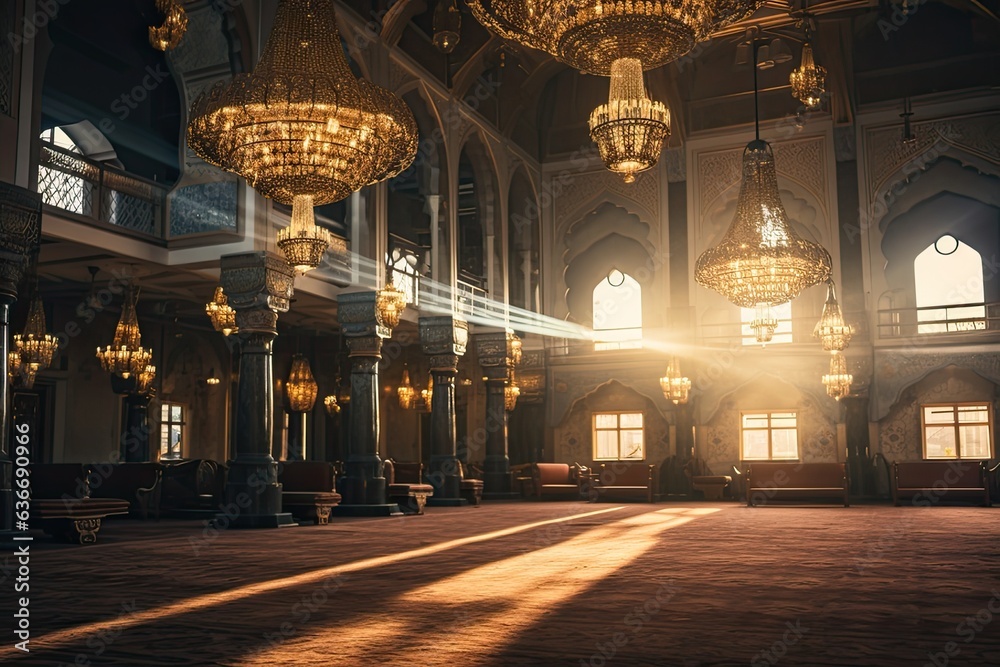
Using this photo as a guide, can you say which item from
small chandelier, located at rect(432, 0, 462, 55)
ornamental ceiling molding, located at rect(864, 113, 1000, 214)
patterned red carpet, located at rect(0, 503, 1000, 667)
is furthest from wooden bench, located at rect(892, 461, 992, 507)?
small chandelier, located at rect(432, 0, 462, 55)

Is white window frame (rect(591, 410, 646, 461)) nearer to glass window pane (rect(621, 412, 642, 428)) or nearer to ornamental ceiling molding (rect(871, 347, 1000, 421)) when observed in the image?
glass window pane (rect(621, 412, 642, 428))

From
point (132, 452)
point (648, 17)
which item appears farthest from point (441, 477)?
point (648, 17)

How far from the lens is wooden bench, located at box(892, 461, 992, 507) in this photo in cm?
1476

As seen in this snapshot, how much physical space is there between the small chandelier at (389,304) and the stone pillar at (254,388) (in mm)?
1774

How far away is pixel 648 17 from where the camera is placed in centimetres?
496

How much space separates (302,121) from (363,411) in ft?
22.3

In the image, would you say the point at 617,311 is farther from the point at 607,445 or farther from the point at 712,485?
the point at 712,485

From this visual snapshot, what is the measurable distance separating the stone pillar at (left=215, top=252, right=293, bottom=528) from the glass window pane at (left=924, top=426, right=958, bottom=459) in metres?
11.9

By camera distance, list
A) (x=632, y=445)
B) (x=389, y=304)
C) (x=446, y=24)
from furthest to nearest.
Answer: (x=632, y=445)
(x=389, y=304)
(x=446, y=24)

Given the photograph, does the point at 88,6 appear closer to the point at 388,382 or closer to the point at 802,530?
the point at 388,382

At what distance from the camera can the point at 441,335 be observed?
47.3ft

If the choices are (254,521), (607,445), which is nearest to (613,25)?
(254,521)

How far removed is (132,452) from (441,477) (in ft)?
15.9

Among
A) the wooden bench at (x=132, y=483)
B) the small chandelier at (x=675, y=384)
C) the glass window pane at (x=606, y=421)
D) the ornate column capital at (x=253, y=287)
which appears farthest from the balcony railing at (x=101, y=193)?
the glass window pane at (x=606, y=421)
